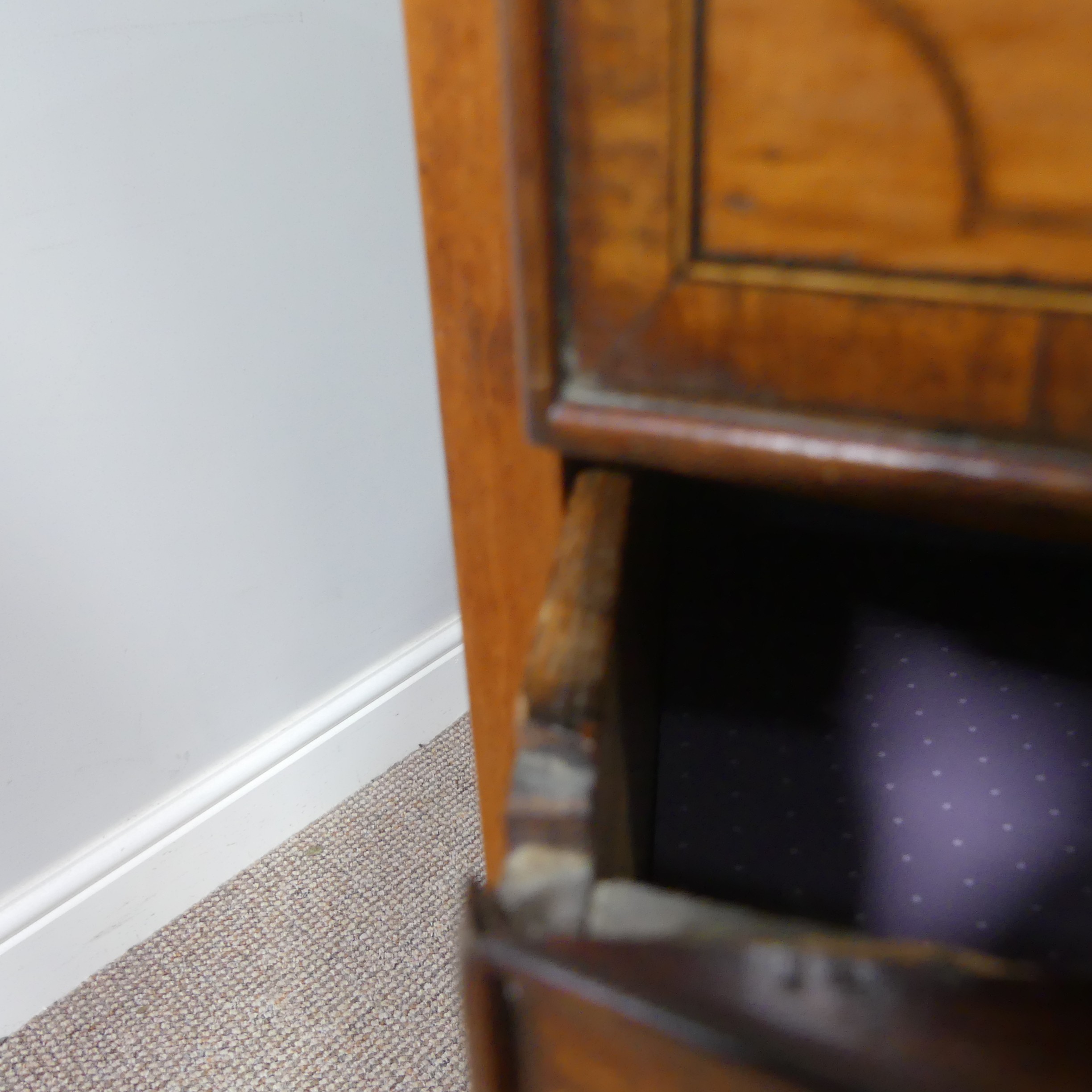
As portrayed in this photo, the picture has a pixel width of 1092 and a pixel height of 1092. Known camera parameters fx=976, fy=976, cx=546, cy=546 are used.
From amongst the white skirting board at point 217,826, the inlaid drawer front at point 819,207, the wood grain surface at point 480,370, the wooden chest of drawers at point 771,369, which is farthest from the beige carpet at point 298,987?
the inlaid drawer front at point 819,207

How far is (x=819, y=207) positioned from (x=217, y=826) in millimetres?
844

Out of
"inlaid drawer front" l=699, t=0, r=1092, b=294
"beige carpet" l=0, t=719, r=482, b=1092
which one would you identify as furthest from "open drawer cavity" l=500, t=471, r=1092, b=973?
"beige carpet" l=0, t=719, r=482, b=1092

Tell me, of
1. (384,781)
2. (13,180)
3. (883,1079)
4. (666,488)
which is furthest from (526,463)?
(384,781)

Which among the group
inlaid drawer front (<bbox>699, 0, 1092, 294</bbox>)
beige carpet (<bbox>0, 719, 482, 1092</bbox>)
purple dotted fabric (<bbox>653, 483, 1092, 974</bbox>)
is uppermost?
inlaid drawer front (<bbox>699, 0, 1092, 294</bbox>)

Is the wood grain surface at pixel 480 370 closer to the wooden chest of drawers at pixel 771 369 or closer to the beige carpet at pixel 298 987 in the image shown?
the wooden chest of drawers at pixel 771 369

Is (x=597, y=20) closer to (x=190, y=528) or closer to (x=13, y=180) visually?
(x=13, y=180)

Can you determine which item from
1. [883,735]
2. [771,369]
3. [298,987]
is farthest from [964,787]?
[298,987]

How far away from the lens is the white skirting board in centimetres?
82

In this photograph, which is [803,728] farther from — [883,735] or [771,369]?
[771,369]

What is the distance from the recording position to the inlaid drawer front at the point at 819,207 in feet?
0.77

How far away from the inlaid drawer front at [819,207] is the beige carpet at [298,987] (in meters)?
0.68

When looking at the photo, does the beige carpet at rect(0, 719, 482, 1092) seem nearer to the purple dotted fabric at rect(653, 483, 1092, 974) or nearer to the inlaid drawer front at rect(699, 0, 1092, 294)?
the purple dotted fabric at rect(653, 483, 1092, 974)

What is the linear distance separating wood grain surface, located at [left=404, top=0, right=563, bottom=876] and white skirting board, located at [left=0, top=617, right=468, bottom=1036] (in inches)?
21.0

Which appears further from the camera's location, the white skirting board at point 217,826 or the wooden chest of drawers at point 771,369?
the white skirting board at point 217,826
